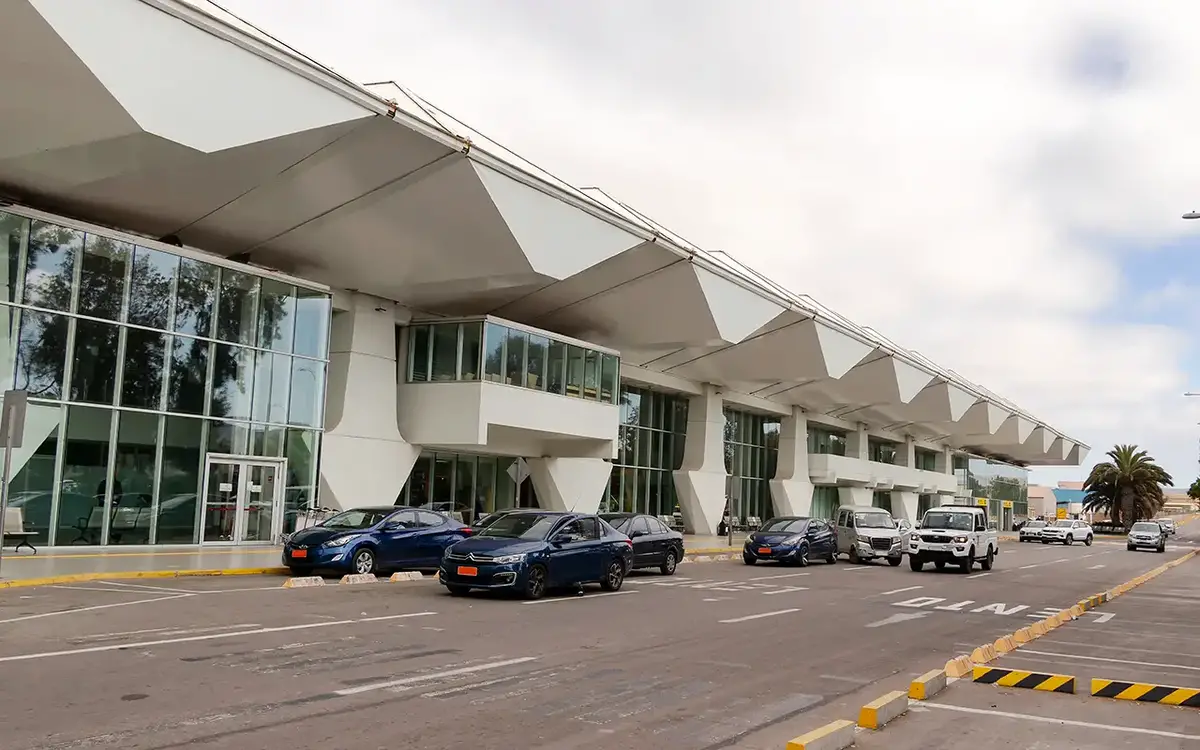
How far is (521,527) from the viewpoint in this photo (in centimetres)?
1753

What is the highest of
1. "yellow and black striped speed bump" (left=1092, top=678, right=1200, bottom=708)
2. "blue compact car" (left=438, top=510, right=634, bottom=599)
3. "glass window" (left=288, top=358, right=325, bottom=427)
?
"glass window" (left=288, top=358, right=325, bottom=427)

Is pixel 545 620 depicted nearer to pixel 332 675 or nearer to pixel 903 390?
pixel 332 675

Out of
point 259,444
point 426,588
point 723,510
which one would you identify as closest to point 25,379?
point 259,444

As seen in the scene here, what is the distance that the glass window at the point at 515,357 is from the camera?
31.3m

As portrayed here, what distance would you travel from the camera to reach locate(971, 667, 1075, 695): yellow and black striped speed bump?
958 cm

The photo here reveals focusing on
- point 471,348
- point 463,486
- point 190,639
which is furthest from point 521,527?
point 463,486

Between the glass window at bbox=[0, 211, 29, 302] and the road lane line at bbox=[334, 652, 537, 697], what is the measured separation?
1622 centimetres

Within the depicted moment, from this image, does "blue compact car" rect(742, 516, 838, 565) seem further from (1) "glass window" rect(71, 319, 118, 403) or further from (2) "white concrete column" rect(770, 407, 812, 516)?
(2) "white concrete column" rect(770, 407, 812, 516)

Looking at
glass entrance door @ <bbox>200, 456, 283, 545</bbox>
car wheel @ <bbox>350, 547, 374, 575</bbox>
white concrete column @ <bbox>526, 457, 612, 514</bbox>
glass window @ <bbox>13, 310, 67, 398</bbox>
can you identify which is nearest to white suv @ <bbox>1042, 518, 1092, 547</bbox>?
white concrete column @ <bbox>526, 457, 612, 514</bbox>

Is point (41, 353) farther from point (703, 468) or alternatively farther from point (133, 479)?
point (703, 468)

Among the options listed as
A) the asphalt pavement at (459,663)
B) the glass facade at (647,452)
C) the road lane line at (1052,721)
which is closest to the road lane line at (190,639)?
the asphalt pavement at (459,663)

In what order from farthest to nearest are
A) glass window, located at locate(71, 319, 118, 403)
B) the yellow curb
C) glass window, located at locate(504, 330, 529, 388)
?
glass window, located at locate(504, 330, 529, 388) < glass window, located at locate(71, 319, 118, 403) < the yellow curb

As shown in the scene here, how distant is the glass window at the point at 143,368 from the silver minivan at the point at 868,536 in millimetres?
20739

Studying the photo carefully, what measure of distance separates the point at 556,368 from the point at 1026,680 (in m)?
24.7
